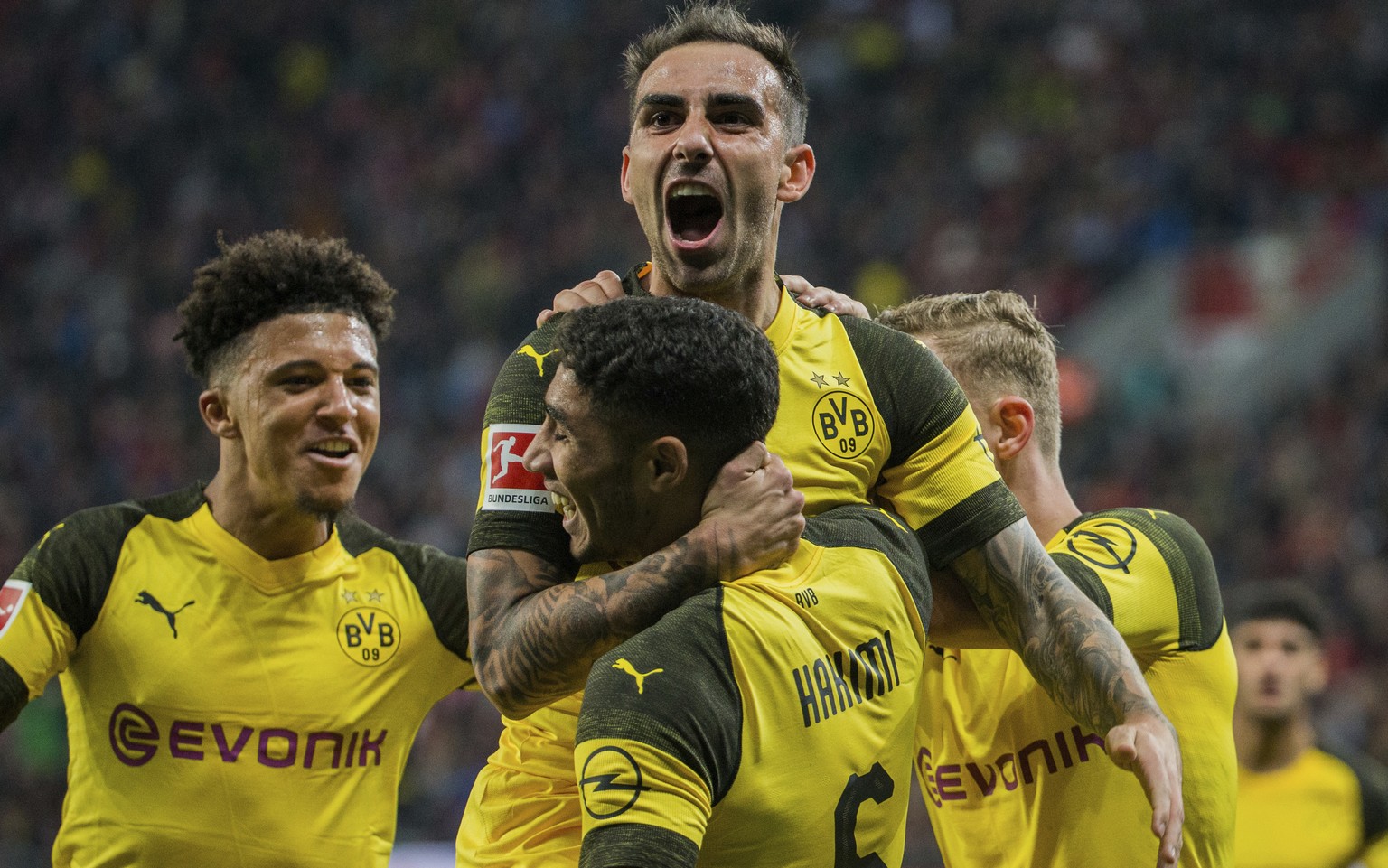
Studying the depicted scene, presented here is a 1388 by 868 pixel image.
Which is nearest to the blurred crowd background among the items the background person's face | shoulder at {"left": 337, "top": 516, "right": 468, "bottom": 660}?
the background person's face

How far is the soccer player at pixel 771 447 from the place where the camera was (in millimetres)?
2795

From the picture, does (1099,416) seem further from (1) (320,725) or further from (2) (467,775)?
(1) (320,725)

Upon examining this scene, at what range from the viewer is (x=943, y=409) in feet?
10.5

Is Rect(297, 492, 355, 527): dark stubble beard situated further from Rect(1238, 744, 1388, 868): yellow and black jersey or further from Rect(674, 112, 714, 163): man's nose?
Rect(1238, 744, 1388, 868): yellow and black jersey

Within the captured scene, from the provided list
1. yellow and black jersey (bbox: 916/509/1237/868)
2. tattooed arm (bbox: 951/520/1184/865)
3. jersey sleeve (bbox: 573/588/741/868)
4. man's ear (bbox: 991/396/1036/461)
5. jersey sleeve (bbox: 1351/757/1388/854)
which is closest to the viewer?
jersey sleeve (bbox: 573/588/741/868)

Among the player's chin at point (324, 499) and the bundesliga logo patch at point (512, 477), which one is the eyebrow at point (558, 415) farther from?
the player's chin at point (324, 499)

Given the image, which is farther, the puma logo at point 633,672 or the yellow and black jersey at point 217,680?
the yellow and black jersey at point 217,680

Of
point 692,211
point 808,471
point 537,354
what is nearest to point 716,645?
point 808,471

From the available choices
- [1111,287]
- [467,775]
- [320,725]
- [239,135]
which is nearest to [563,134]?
[239,135]

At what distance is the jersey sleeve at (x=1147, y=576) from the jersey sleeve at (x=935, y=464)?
0.29 m

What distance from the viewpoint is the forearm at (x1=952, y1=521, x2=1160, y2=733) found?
2.95 m

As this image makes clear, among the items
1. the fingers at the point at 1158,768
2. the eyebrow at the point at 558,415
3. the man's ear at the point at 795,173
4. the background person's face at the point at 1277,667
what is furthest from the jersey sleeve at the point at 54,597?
the background person's face at the point at 1277,667

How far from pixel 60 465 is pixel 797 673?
41.5ft

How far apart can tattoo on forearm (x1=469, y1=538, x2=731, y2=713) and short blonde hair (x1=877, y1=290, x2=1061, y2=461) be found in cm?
130
